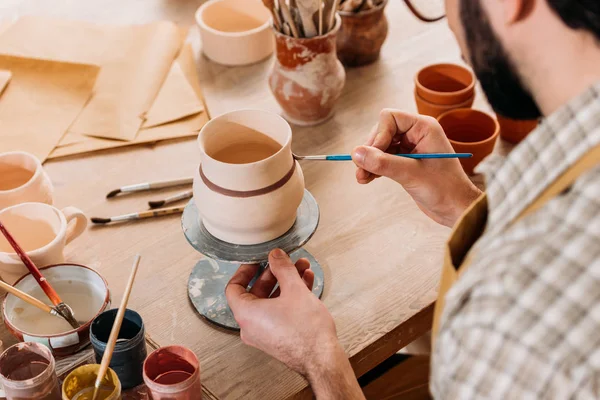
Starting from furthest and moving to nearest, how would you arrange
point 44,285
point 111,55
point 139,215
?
point 111,55 < point 139,215 < point 44,285

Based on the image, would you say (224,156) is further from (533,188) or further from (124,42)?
(124,42)

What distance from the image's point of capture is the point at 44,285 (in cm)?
100

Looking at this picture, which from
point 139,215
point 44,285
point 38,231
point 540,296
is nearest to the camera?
point 540,296

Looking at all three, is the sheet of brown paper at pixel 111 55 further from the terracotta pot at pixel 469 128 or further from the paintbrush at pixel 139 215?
the terracotta pot at pixel 469 128

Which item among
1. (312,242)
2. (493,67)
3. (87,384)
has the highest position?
(493,67)

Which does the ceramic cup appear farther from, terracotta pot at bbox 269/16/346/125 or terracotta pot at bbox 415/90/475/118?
terracotta pot at bbox 415/90/475/118

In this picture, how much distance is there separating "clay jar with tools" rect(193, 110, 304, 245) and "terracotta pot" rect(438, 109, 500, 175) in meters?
0.39

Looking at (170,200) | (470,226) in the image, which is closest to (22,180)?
(170,200)

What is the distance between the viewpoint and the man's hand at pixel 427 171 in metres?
1.12

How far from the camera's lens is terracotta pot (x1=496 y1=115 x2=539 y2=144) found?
1.35 m

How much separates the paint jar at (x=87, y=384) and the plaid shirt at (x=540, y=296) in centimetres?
40

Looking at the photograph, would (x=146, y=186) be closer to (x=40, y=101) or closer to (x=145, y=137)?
(x=145, y=137)

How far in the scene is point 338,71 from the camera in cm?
140

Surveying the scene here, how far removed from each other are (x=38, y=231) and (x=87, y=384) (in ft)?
1.07
